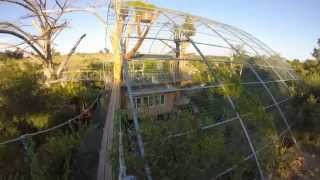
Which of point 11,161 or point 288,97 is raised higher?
point 288,97

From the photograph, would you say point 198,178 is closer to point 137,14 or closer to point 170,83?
point 170,83

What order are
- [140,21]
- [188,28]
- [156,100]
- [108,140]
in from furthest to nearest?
[188,28]
[140,21]
[156,100]
[108,140]

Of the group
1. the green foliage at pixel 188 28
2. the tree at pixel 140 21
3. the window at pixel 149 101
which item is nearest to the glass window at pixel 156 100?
the window at pixel 149 101

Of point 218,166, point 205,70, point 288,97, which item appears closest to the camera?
point 218,166

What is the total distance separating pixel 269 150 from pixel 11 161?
4627 mm

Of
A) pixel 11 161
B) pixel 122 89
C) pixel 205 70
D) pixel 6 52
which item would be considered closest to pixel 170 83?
pixel 205 70

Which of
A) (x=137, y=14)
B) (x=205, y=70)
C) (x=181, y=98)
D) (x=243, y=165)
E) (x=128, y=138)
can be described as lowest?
(x=243, y=165)

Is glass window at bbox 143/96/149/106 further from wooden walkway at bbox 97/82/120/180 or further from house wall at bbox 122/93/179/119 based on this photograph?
wooden walkway at bbox 97/82/120/180

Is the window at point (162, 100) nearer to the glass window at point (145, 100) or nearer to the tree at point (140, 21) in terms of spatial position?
the glass window at point (145, 100)

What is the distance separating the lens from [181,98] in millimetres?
5723

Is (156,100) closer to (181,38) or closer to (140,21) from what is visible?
(140,21)

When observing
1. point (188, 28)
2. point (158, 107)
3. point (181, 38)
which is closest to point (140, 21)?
point (181, 38)

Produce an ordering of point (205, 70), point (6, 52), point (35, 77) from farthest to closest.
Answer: point (6, 52) < point (35, 77) < point (205, 70)

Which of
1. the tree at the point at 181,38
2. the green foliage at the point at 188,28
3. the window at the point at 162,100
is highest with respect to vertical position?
the green foliage at the point at 188,28
